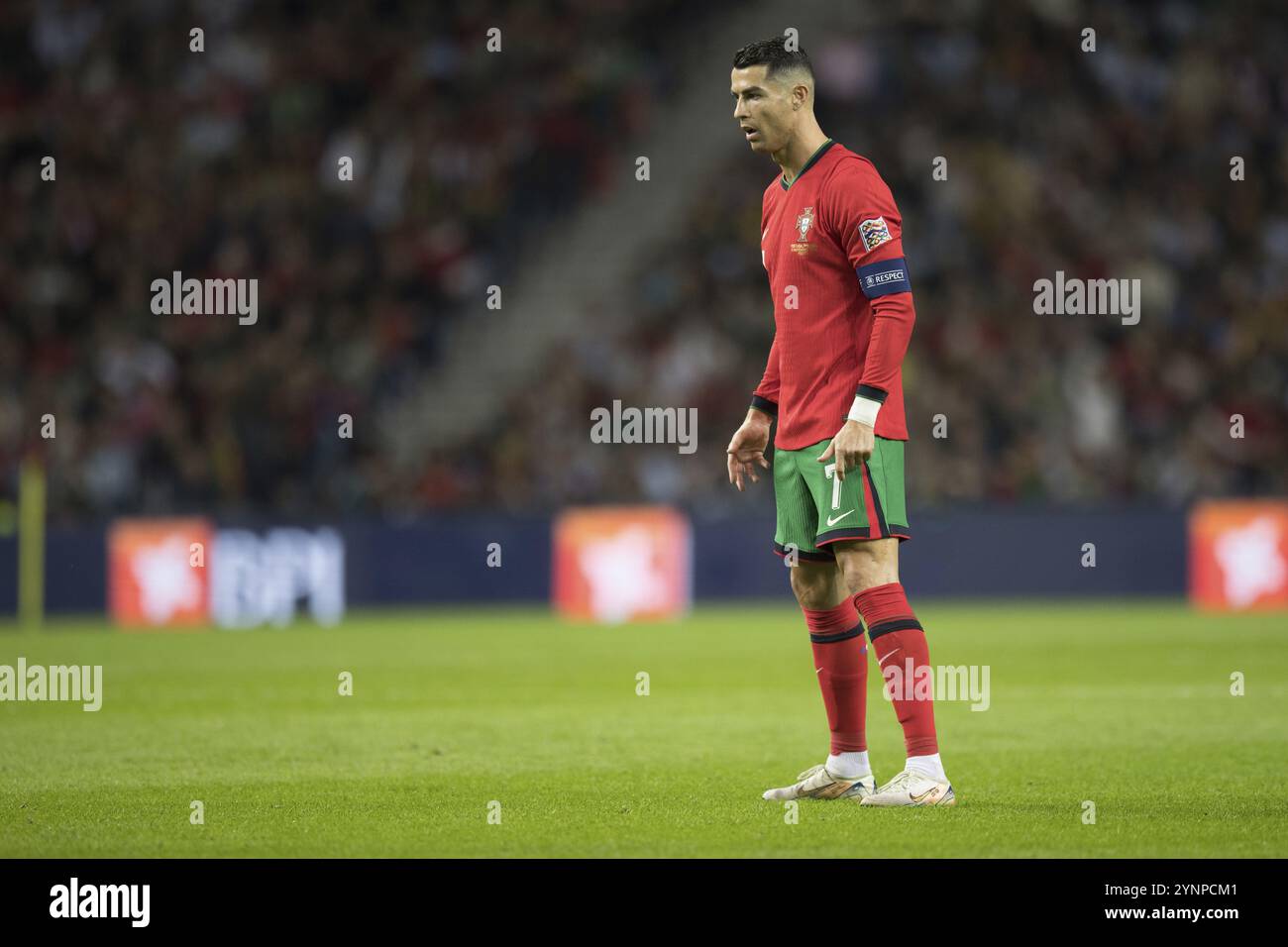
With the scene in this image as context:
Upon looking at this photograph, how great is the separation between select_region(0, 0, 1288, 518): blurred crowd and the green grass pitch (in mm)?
4601

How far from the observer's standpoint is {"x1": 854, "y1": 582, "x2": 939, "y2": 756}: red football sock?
6.22 metres

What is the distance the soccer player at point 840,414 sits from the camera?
623 cm

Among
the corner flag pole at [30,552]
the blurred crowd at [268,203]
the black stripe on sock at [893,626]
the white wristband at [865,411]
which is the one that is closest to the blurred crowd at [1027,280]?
the blurred crowd at [268,203]

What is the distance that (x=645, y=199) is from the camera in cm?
2320

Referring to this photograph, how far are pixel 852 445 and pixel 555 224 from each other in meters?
17.1

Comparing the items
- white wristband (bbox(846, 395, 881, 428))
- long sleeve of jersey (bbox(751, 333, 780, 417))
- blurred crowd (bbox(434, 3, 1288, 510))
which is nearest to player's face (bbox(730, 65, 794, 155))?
long sleeve of jersey (bbox(751, 333, 780, 417))

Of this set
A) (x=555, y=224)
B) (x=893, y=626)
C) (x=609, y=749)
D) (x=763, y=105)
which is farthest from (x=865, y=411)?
(x=555, y=224)

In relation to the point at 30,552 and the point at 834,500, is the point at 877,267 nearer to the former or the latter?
the point at 834,500

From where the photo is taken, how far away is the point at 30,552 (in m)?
17.3

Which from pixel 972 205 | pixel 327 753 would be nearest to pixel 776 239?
Answer: pixel 327 753

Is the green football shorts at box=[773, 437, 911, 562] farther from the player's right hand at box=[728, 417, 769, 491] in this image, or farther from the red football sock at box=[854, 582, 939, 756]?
the player's right hand at box=[728, 417, 769, 491]

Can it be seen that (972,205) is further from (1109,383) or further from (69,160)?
(69,160)

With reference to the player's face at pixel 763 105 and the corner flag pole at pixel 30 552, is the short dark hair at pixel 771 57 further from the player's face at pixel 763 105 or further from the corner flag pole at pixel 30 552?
the corner flag pole at pixel 30 552

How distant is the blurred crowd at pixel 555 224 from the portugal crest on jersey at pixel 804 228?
484 inches
